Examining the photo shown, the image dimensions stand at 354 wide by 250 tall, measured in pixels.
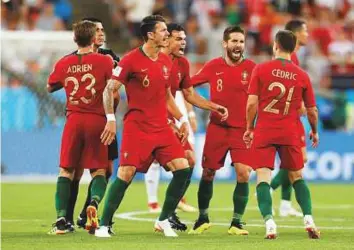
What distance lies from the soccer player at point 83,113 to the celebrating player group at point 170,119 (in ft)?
0.04

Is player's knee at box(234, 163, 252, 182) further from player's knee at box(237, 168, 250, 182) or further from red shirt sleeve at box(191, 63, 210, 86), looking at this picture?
red shirt sleeve at box(191, 63, 210, 86)

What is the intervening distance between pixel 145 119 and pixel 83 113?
962mm

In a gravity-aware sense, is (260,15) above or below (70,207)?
above

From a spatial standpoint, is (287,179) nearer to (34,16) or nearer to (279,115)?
(279,115)

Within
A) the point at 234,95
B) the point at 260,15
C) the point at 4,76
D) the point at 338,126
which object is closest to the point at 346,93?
A: the point at 338,126

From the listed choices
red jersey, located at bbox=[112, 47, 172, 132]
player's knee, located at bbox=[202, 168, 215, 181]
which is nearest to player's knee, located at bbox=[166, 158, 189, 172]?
red jersey, located at bbox=[112, 47, 172, 132]

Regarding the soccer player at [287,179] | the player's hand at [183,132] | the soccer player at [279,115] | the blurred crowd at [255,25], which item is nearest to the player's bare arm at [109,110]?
the player's hand at [183,132]

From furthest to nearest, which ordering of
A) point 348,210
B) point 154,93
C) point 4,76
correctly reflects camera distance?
point 4,76 → point 348,210 → point 154,93

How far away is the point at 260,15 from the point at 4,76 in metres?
7.47

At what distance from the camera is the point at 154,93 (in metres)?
12.7

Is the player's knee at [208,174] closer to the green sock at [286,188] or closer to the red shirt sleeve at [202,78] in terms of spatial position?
the red shirt sleeve at [202,78]

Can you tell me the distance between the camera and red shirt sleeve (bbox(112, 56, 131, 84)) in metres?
12.6

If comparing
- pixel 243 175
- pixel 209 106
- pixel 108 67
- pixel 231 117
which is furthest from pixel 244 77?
pixel 108 67

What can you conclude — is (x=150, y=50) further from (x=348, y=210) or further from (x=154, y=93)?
(x=348, y=210)
